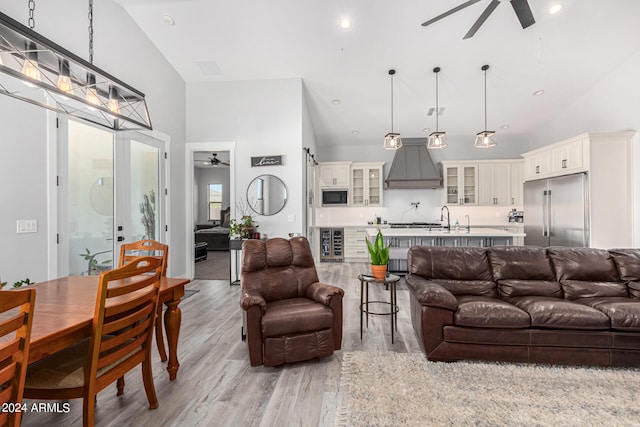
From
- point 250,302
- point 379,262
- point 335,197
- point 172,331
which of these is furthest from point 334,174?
point 172,331

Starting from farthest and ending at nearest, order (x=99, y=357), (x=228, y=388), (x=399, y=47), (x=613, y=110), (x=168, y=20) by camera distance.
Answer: (x=613, y=110) < (x=399, y=47) < (x=168, y=20) < (x=228, y=388) < (x=99, y=357)

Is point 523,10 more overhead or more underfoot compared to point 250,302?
more overhead

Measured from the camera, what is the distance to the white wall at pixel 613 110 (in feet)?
14.5

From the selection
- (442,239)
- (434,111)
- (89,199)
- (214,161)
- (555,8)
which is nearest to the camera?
(89,199)

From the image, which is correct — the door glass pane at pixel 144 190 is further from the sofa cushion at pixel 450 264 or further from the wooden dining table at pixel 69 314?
the sofa cushion at pixel 450 264

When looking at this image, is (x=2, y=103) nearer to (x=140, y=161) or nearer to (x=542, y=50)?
(x=140, y=161)

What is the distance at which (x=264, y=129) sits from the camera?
5.26 m

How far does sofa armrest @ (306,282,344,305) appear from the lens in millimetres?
2525

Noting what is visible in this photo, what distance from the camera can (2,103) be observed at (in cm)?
264

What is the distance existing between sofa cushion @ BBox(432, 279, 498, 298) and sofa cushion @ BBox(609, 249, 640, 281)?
118 centimetres

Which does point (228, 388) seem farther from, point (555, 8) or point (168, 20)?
point (555, 8)

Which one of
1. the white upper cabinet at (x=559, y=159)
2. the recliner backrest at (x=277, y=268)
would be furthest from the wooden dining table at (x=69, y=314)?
the white upper cabinet at (x=559, y=159)

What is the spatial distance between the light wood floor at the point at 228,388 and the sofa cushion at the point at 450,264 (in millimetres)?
699

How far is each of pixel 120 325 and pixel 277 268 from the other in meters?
1.52
